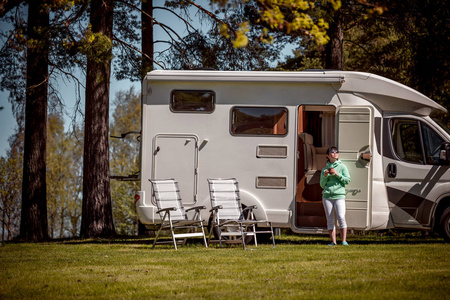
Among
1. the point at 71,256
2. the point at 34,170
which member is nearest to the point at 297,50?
the point at 34,170

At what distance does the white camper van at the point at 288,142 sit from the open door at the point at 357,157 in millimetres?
16

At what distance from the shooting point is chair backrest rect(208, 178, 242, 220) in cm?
983

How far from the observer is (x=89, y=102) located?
43.2ft

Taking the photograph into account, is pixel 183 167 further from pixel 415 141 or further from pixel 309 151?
pixel 415 141

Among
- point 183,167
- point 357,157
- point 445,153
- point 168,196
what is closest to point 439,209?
point 445,153

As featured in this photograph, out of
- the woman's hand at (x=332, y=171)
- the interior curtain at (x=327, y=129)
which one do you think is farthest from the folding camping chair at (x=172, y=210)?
the interior curtain at (x=327, y=129)

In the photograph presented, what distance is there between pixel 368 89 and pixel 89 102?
236 inches

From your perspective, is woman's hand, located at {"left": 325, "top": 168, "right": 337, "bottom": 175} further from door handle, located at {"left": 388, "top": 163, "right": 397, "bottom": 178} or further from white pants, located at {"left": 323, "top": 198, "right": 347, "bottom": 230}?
door handle, located at {"left": 388, "top": 163, "right": 397, "bottom": 178}

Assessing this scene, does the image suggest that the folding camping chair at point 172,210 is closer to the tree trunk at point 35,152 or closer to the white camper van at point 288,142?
the white camper van at point 288,142

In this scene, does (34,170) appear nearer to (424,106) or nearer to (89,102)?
(89,102)

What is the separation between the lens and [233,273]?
6.70 m

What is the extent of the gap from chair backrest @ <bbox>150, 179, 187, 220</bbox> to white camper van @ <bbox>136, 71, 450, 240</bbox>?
0.79 feet

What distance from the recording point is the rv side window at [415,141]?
996cm

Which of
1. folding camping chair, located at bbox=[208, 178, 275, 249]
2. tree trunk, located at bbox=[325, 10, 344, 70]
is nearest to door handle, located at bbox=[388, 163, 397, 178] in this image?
folding camping chair, located at bbox=[208, 178, 275, 249]
